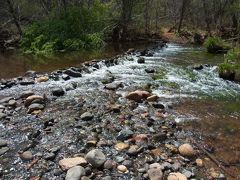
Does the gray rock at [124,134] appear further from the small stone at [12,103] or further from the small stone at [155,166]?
the small stone at [12,103]

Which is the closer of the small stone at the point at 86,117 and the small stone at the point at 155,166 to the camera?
the small stone at the point at 155,166

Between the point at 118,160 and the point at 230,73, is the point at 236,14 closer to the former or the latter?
the point at 230,73

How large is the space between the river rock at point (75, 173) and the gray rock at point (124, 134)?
1.34m

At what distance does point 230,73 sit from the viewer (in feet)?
36.7

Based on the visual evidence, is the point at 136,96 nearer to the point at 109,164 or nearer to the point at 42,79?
the point at 109,164

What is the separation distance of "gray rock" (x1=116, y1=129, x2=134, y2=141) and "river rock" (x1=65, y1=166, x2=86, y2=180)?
4.39 feet

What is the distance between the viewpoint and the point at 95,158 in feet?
17.4

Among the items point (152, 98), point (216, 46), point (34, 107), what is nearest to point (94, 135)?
point (34, 107)

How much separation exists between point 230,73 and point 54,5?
18969mm

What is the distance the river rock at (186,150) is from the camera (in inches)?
228

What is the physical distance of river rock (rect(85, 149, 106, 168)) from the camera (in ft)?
17.3

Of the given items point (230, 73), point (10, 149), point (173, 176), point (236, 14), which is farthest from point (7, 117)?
point (236, 14)

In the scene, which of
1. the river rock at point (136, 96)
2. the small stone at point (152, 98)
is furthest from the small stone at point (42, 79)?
the small stone at point (152, 98)

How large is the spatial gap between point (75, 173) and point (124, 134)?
1.64 m
